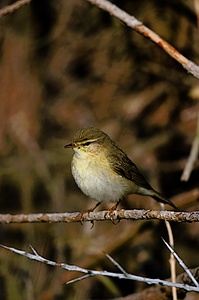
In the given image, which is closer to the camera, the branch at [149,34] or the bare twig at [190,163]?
the branch at [149,34]

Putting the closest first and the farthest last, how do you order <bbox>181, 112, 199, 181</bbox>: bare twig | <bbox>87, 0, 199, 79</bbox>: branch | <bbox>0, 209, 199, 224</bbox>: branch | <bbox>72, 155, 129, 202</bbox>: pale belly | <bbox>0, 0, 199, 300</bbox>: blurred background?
1. <bbox>0, 209, 199, 224</bbox>: branch
2. <bbox>87, 0, 199, 79</bbox>: branch
3. <bbox>72, 155, 129, 202</bbox>: pale belly
4. <bbox>181, 112, 199, 181</bbox>: bare twig
5. <bbox>0, 0, 199, 300</bbox>: blurred background

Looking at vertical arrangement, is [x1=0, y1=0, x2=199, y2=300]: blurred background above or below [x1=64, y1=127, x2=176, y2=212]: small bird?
above

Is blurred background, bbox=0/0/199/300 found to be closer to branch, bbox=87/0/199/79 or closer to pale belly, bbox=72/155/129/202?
pale belly, bbox=72/155/129/202

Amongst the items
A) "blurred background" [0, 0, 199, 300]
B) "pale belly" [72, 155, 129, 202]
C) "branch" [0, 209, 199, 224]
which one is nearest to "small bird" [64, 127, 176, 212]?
"pale belly" [72, 155, 129, 202]

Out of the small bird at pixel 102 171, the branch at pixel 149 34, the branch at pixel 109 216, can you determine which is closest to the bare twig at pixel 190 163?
the small bird at pixel 102 171

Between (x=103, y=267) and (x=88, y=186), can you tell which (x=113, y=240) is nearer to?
(x=103, y=267)

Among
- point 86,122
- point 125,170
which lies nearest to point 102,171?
point 125,170

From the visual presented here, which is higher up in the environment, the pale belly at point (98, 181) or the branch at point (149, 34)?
the branch at point (149, 34)

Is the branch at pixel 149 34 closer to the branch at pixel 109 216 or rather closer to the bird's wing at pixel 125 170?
the branch at pixel 109 216
